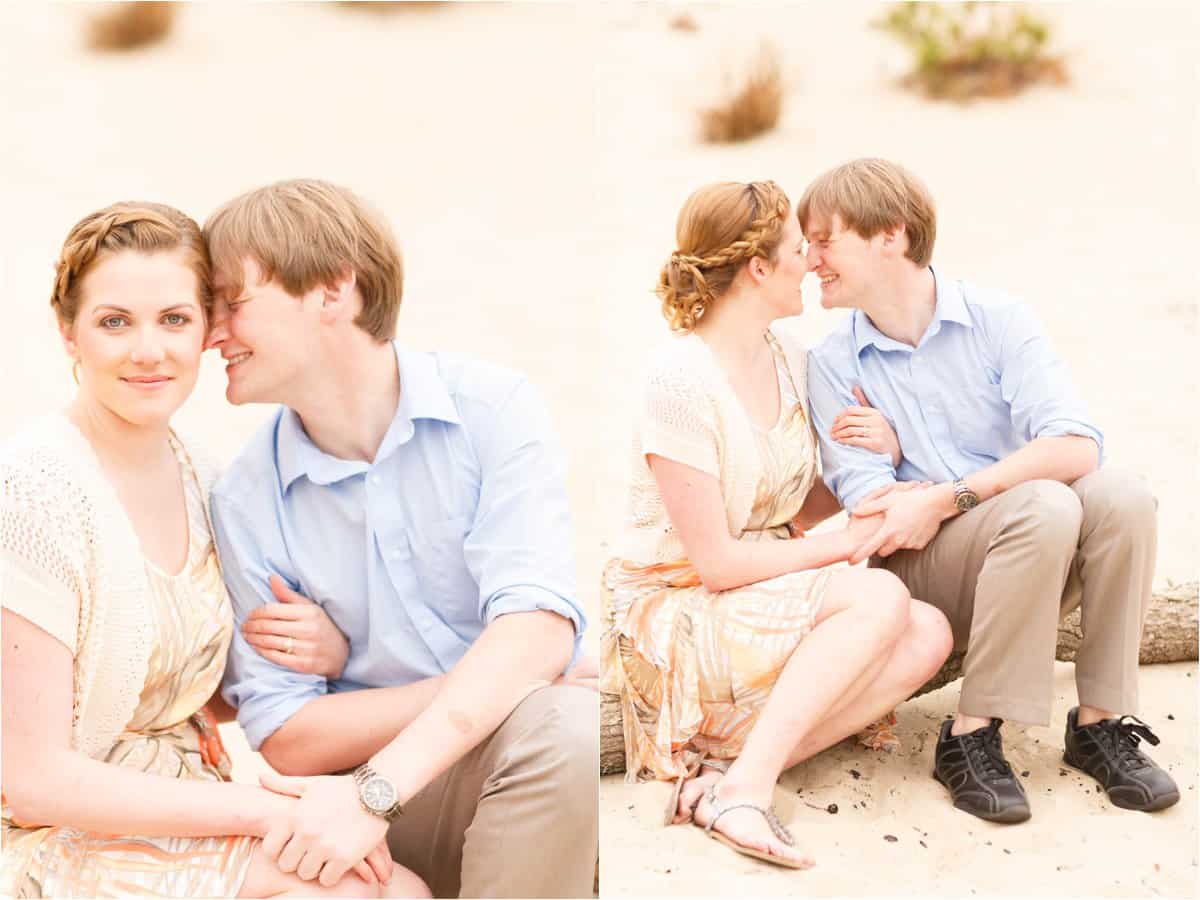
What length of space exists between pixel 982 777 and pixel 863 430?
80cm

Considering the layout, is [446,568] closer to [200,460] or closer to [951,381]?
[200,460]

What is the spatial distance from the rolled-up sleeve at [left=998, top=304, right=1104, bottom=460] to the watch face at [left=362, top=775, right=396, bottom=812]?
5.56ft

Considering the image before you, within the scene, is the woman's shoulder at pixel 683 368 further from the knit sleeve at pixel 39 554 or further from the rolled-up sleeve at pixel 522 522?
the knit sleeve at pixel 39 554

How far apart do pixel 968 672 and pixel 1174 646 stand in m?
1.10

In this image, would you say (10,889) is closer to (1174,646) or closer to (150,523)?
(150,523)

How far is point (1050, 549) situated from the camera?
2988 millimetres

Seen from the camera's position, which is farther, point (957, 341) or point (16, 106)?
point (16, 106)

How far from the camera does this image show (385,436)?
2.63 meters

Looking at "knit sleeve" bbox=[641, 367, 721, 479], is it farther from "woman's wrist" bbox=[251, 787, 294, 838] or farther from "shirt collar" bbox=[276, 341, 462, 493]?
"woman's wrist" bbox=[251, 787, 294, 838]

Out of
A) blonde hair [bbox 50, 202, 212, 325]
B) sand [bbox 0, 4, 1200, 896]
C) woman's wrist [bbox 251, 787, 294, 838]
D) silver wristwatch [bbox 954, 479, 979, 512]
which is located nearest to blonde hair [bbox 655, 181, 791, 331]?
silver wristwatch [bbox 954, 479, 979, 512]

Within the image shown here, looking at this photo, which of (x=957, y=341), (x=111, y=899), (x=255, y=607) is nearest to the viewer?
(x=111, y=899)

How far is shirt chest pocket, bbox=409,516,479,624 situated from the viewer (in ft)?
8.69

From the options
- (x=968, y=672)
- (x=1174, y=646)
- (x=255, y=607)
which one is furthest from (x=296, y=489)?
(x=1174, y=646)

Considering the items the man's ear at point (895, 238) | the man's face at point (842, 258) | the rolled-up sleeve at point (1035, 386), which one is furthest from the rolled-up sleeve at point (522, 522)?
the rolled-up sleeve at point (1035, 386)
